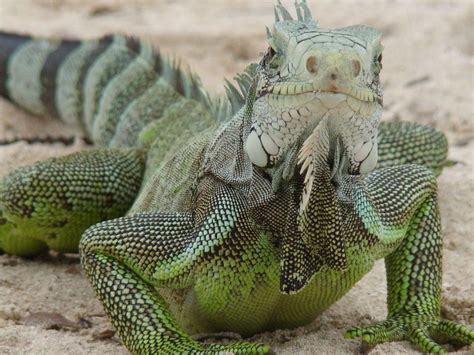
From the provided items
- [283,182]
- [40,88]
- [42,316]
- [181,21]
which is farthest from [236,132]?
[181,21]

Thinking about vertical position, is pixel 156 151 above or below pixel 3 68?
below

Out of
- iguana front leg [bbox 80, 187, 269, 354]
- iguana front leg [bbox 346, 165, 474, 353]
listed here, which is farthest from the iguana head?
iguana front leg [bbox 346, 165, 474, 353]

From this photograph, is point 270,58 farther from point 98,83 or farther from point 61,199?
point 98,83

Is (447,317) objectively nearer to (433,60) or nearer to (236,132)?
(236,132)

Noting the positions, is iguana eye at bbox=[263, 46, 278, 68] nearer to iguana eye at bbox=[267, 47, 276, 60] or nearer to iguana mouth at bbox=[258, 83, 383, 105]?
iguana eye at bbox=[267, 47, 276, 60]

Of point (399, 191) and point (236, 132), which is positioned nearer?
point (236, 132)

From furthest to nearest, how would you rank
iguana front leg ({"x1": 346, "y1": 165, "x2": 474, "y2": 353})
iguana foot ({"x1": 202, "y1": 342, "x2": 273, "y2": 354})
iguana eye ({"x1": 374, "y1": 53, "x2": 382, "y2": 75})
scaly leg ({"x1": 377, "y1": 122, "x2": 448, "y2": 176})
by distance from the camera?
scaly leg ({"x1": 377, "y1": 122, "x2": 448, "y2": 176})
iguana front leg ({"x1": 346, "y1": 165, "x2": 474, "y2": 353})
iguana foot ({"x1": 202, "y1": 342, "x2": 273, "y2": 354})
iguana eye ({"x1": 374, "y1": 53, "x2": 382, "y2": 75})
